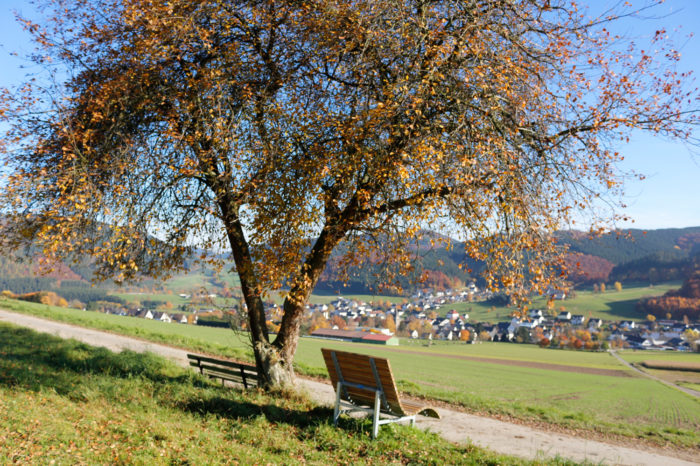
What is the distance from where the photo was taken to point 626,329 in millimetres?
105250

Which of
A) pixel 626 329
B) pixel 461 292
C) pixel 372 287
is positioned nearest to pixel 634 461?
pixel 372 287

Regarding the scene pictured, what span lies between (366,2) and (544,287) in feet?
21.2

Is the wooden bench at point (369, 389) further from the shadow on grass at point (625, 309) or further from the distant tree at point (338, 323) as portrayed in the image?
the shadow on grass at point (625, 309)

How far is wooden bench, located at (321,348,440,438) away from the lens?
6.83m

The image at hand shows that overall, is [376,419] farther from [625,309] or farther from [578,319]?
[625,309]

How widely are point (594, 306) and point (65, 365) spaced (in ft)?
453

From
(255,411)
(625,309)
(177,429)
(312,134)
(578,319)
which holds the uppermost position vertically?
(312,134)

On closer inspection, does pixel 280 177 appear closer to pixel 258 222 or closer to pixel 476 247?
pixel 258 222

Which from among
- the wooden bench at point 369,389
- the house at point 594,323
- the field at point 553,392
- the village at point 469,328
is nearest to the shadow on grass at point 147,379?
the wooden bench at point 369,389

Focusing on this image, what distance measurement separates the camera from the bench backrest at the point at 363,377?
682 centimetres

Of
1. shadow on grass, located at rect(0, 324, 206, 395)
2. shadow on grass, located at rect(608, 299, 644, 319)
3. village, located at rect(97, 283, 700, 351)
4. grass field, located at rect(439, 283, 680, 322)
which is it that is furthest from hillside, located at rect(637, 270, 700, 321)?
shadow on grass, located at rect(0, 324, 206, 395)

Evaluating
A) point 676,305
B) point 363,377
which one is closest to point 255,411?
point 363,377

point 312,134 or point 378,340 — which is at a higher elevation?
point 312,134

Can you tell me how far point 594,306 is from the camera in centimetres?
12788
